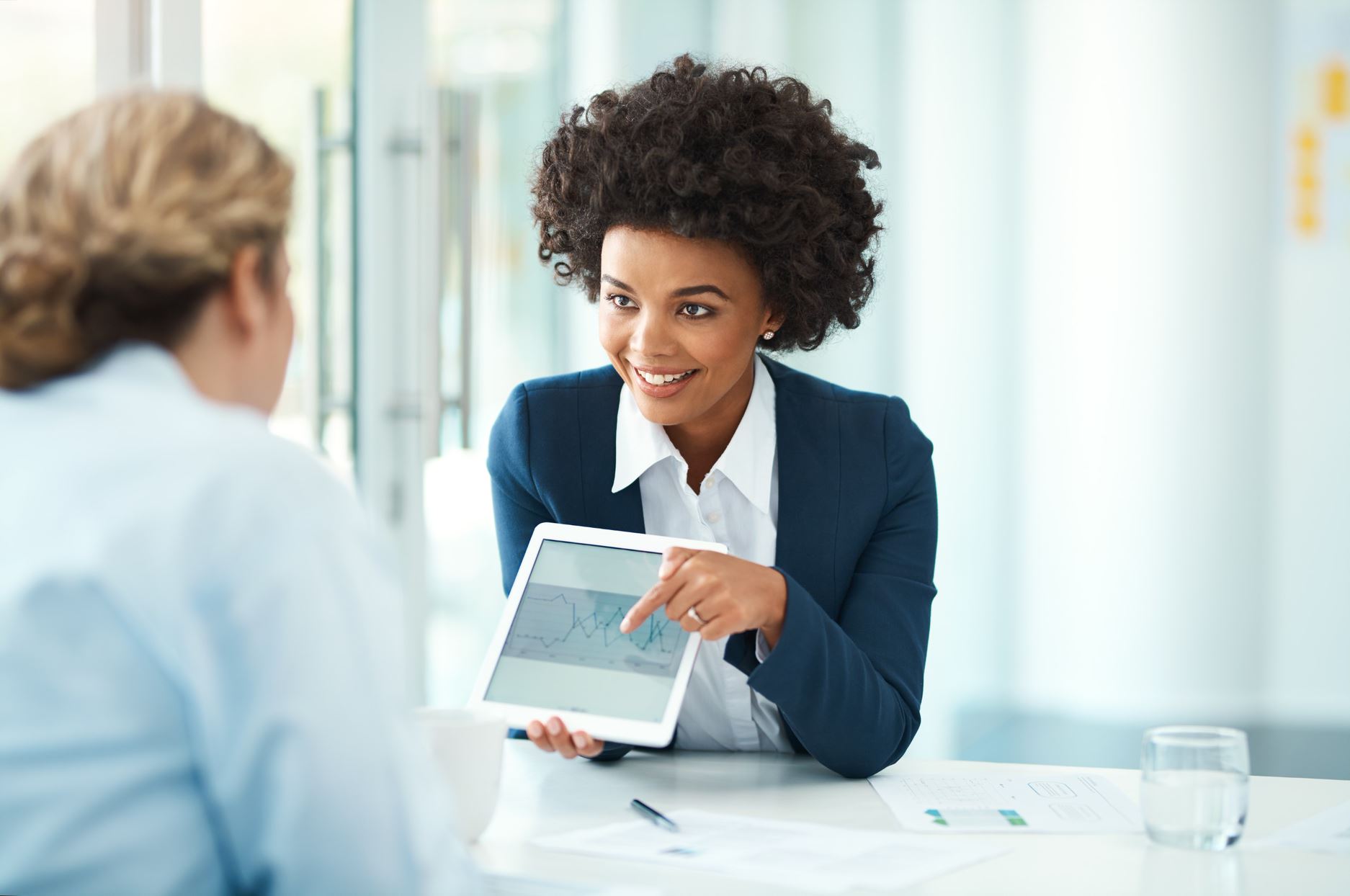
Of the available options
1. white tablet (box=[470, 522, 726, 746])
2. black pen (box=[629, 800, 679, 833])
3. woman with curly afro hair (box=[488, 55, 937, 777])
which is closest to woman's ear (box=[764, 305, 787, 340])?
woman with curly afro hair (box=[488, 55, 937, 777])

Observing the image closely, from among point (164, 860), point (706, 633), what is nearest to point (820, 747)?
point (706, 633)

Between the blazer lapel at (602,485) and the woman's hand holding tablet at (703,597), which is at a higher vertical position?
the blazer lapel at (602,485)

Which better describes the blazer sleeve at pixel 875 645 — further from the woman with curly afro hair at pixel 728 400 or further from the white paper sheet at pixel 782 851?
the white paper sheet at pixel 782 851

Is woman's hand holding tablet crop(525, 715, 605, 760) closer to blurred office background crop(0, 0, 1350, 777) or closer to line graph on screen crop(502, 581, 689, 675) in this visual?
line graph on screen crop(502, 581, 689, 675)

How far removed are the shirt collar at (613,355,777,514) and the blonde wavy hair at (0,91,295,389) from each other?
89 cm

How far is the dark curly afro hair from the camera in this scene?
1613mm

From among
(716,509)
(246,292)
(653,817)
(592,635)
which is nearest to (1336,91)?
(716,509)

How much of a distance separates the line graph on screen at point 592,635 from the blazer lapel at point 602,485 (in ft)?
0.93

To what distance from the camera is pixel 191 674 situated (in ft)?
2.26

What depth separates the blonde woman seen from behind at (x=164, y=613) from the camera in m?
0.69

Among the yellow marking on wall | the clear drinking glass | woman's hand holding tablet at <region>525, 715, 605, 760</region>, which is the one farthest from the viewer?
the yellow marking on wall

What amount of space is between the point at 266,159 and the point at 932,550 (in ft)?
3.55

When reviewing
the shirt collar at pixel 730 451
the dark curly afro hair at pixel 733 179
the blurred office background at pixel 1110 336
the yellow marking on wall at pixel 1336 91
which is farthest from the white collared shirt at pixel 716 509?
the yellow marking on wall at pixel 1336 91

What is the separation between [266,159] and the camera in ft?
2.77
